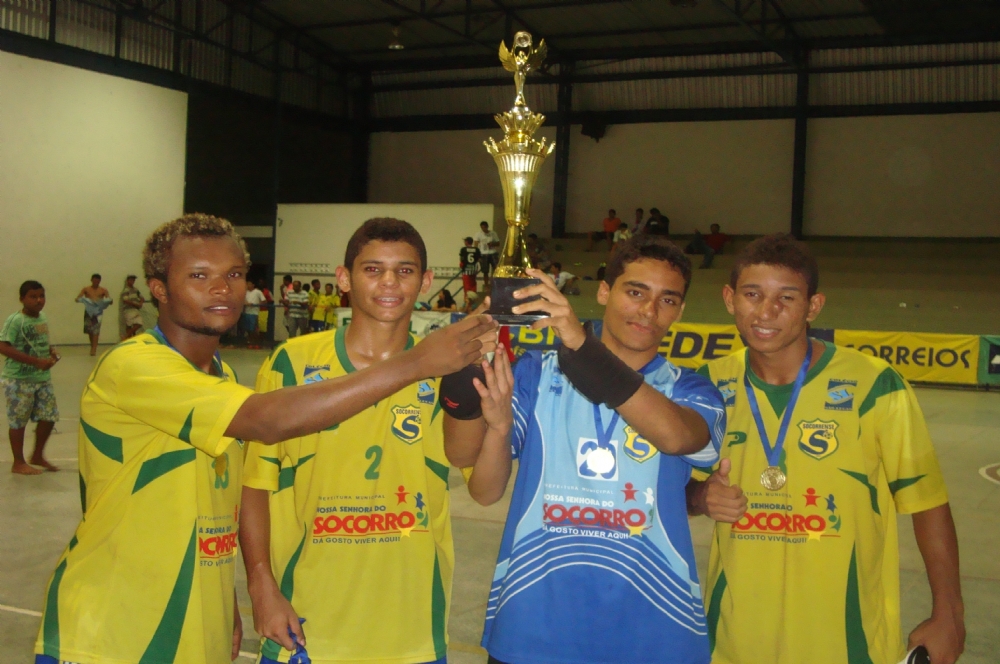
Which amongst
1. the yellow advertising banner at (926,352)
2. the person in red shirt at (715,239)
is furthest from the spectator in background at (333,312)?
the yellow advertising banner at (926,352)

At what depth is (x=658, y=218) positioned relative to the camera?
2589cm

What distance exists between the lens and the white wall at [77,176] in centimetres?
2202

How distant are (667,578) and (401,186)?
30.9 m

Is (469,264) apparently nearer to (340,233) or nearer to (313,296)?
(313,296)

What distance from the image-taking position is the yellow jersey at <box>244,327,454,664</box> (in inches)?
100

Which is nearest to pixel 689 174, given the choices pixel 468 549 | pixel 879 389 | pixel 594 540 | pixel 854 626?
pixel 468 549

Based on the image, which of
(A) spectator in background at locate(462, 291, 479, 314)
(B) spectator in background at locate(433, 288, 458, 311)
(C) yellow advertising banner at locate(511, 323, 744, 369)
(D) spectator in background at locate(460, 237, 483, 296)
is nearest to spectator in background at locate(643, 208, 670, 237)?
(D) spectator in background at locate(460, 237, 483, 296)

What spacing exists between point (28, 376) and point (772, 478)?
25.9 ft

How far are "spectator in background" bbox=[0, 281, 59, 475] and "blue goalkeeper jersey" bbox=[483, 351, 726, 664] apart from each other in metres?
7.36

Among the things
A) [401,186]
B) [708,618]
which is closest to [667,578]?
[708,618]

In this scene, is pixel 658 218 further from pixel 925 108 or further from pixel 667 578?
pixel 667 578

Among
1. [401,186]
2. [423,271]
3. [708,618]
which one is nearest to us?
[708,618]

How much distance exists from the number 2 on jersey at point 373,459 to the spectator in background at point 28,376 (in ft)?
22.7

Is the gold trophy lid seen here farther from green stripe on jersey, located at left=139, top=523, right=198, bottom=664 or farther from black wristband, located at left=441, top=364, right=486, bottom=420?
green stripe on jersey, located at left=139, top=523, right=198, bottom=664
